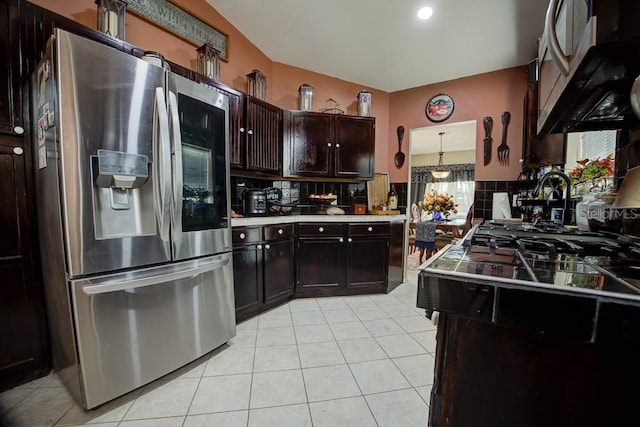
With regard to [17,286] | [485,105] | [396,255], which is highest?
[485,105]

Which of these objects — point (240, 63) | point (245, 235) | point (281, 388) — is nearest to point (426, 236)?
point (245, 235)

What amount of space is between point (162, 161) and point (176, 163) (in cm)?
7

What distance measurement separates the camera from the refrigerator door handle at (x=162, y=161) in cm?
138

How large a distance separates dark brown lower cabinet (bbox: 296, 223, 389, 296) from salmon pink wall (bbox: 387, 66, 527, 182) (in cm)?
135

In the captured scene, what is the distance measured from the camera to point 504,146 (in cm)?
319

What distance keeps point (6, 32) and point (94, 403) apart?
193 cm

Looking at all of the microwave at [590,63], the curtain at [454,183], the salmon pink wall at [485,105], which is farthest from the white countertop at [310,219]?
the curtain at [454,183]

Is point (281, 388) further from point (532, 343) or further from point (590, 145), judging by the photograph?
point (590, 145)

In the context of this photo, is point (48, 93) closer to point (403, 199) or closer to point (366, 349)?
point (366, 349)

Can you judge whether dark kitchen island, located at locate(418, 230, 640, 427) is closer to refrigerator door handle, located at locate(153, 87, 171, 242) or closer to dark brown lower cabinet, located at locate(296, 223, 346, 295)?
refrigerator door handle, located at locate(153, 87, 171, 242)

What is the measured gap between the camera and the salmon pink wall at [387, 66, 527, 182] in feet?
10.3

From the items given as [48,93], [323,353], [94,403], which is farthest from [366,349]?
[48,93]

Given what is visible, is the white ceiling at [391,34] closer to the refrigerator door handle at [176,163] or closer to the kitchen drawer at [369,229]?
the refrigerator door handle at [176,163]

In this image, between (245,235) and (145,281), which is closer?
(145,281)
